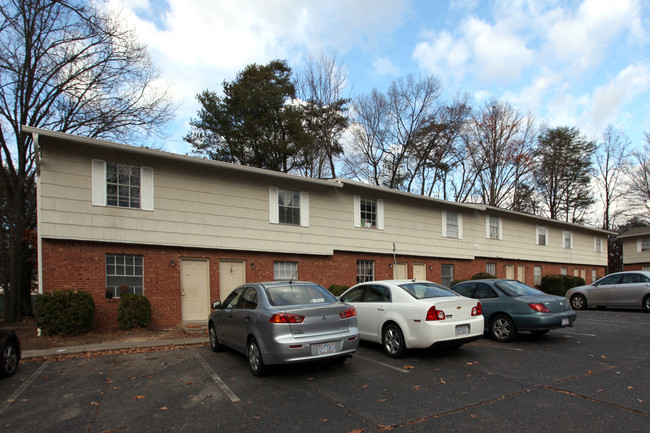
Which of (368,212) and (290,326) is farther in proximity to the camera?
(368,212)

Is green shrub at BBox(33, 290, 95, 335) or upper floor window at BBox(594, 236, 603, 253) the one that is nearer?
green shrub at BBox(33, 290, 95, 335)

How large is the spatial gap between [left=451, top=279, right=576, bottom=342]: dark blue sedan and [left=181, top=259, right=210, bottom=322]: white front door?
312 inches

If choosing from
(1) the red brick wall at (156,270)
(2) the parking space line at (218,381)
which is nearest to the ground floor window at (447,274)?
(1) the red brick wall at (156,270)

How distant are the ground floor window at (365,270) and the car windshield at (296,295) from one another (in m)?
9.79

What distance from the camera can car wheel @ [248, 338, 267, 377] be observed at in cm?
629

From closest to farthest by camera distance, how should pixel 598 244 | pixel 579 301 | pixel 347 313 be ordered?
1. pixel 347 313
2. pixel 579 301
3. pixel 598 244

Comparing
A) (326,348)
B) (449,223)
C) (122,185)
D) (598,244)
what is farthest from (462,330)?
(598,244)

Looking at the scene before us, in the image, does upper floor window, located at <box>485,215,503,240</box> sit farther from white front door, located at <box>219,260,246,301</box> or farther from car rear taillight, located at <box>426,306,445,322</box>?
car rear taillight, located at <box>426,306,445,322</box>

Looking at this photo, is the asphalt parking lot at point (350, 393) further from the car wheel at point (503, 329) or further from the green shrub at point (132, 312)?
the green shrub at point (132, 312)

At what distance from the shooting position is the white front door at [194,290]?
41.1ft

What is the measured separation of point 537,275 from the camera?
85.0 ft

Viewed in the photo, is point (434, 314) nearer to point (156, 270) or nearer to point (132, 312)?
point (132, 312)

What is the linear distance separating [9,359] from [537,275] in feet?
Answer: 87.5

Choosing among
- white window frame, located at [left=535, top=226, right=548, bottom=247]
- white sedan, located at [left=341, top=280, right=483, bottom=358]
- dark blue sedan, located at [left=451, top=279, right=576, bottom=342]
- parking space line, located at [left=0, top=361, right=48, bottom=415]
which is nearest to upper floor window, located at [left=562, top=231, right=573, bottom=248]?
white window frame, located at [left=535, top=226, right=548, bottom=247]
